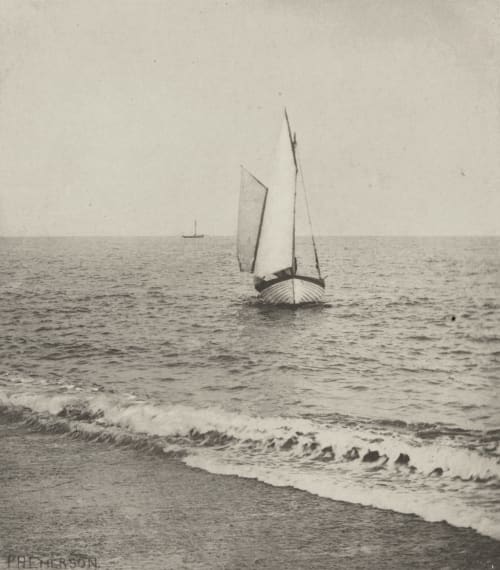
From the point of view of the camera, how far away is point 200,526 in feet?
17.6

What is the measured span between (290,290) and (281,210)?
13.9 ft

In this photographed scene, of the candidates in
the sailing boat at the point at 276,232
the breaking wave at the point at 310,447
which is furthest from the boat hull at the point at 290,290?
the breaking wave at the point at 310,447

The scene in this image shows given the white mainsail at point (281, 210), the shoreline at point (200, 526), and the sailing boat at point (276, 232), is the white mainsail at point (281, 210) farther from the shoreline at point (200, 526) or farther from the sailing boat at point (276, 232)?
the shoreline at point (200, 526)

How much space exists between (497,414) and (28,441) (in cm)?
800

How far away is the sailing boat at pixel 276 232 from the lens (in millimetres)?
29438

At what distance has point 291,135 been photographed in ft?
97.1

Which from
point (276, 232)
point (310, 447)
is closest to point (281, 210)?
point (276, 232)

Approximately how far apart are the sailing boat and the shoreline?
22448 millimetres

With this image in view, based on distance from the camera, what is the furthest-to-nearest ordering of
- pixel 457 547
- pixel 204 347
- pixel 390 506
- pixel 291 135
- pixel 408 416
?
pixel 291 135, pixel 204 347, pixel 408 416, pixel 390 506, pixel 457 547

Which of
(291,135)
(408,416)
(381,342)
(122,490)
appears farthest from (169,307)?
(122,490)

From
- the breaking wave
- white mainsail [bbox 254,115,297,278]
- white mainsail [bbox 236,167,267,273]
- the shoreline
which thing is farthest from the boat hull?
the shoreline

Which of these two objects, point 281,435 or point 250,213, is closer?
point 281,435

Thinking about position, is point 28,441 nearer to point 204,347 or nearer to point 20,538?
point 20,538

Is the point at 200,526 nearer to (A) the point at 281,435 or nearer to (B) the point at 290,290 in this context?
(A) the point at 281,435
